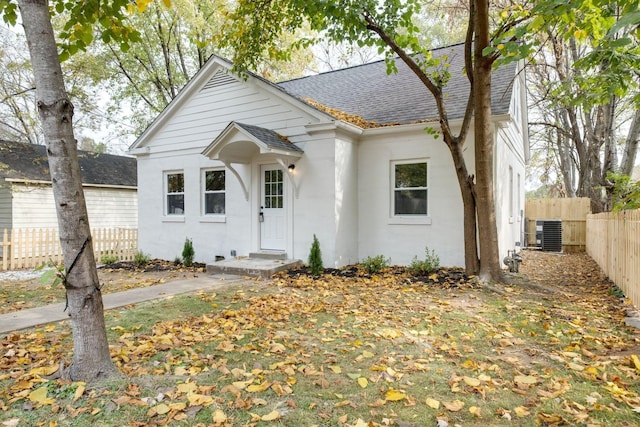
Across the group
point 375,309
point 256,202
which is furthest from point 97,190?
point 375,309

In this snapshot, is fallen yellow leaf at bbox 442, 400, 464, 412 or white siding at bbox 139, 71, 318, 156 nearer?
fallen yellow leaf at bbox 442, 400, 464, 412

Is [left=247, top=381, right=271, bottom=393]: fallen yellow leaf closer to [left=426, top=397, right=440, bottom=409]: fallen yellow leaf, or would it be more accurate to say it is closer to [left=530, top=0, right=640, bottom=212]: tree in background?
[left=426, top=397, right=440, bottom=409]: fallen yellow leaf

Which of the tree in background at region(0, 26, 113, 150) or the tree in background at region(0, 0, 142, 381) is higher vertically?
the tree in background at region(0, 26, 113, 150)

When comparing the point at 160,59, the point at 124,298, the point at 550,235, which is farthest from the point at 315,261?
the point at 160,59

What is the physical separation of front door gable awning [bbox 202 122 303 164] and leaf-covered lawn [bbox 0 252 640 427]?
3.88 meters

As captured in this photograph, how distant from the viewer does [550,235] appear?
49.0 feet

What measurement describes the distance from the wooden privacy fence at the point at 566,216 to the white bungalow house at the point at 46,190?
18.8 m

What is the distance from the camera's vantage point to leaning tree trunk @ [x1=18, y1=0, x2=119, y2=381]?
3.02 m

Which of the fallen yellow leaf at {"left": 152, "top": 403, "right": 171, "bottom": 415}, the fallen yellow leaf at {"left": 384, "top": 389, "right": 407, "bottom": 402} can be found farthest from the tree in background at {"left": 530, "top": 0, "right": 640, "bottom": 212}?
the fallen yellow leaf at {"left": 152, "top": 403, "right": 171, "bottom": 415}

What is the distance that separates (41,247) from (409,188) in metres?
11.8

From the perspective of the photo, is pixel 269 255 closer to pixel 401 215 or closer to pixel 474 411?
pixel 401 215

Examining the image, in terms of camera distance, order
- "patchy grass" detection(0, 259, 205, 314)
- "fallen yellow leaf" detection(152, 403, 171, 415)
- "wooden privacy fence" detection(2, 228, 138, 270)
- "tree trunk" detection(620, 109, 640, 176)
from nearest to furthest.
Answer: "fallen yellow leaf" detection(152, 403, 171, 415), "patchy grass" detection(0, 259, 205, 314), "tree trunk" detection(620, 109, 640, 176), "wooden privacy fence" detection(2, 228, 138, 270)

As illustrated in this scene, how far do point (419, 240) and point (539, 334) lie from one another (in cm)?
485

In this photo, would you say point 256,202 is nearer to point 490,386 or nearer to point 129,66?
point 490,386
